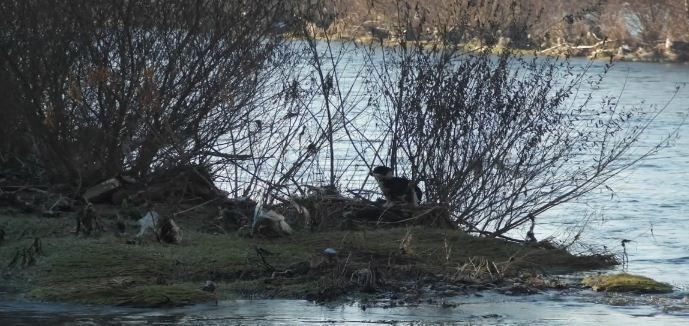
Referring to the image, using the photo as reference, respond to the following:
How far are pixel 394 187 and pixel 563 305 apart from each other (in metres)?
3.05

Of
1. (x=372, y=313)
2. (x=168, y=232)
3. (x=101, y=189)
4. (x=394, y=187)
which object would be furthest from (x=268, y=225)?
(x=372, y=313)

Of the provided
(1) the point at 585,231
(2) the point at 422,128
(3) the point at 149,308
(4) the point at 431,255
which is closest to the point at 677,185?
(1) the point at 585,231

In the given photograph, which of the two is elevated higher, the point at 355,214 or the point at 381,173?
the point at 381,173

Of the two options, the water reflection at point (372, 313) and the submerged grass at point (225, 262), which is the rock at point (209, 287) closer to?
the submerged grass at point (225, 262)

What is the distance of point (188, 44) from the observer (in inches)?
435

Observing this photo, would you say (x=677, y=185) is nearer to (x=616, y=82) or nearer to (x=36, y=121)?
(x=36, y=121)

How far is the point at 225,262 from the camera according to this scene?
9242 mm

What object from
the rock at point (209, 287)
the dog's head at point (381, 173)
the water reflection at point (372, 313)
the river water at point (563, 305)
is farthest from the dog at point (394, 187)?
the rock at point (209, 287)

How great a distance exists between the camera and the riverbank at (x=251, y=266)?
8477 mm

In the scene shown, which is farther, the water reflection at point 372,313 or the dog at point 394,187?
the dog at point 394,187

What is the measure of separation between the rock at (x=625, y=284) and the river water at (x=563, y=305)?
0.48ft

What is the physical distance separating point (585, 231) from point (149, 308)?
6.64 meters

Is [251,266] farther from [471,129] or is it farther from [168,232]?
[471,129]

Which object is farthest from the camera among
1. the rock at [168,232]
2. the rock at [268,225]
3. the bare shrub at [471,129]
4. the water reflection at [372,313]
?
the bare shrub at [471,129]
